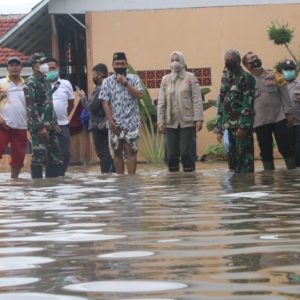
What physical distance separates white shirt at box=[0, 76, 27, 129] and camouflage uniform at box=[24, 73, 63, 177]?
0.45m

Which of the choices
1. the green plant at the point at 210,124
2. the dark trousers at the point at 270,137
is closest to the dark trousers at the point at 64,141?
the dark trousers at the point at 270,137

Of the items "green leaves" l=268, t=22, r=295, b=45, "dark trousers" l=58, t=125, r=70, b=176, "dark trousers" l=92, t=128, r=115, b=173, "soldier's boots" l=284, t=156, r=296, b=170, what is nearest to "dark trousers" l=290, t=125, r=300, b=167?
"soldier's boots" l=284, t=156, r=296, b=170

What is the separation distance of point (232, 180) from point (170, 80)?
2958 millimetres

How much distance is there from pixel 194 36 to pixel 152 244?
1762 centimetres

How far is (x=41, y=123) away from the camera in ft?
40.6

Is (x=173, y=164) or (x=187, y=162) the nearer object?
(x=187, y=162)

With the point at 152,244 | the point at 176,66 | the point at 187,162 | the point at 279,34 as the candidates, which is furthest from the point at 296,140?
the point at 152,244

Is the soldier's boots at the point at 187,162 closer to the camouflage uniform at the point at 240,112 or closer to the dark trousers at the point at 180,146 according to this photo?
the dark trousers at the point at 180,146

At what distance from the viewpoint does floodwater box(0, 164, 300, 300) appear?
12.0 feet

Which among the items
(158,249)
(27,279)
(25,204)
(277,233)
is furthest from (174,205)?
(27,279)

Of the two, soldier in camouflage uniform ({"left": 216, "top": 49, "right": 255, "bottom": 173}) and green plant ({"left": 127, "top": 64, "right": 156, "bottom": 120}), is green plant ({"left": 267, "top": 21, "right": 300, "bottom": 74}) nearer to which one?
green plant ({"left": 127, "top": 64, "right": 156, "bottom": 120})

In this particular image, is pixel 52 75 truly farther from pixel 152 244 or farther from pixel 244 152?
pixel 152 244

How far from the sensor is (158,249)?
480cm

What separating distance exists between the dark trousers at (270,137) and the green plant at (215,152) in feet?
27.1
